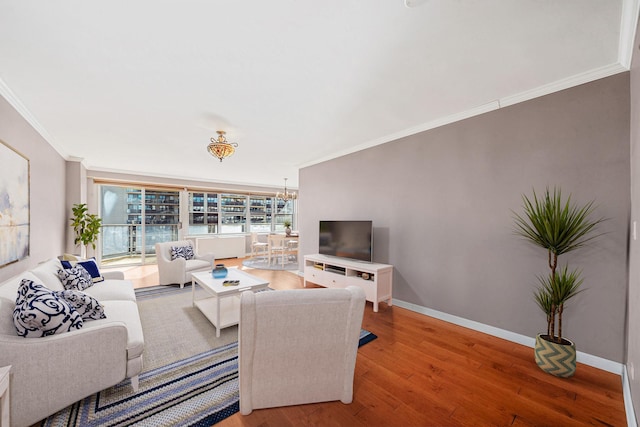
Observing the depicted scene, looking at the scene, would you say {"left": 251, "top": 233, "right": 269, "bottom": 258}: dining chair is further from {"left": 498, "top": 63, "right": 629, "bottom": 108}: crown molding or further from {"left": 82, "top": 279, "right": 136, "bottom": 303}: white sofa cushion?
{"left": 498, "top": 63, "right": 629, "bottom": 108}: crown molding

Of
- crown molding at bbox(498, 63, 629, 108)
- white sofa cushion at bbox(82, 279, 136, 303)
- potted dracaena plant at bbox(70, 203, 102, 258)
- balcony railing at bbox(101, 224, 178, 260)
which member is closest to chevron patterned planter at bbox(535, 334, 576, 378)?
crown molding at bbox(498, 63, 629, 108)

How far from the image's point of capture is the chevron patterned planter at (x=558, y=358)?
1.94 m

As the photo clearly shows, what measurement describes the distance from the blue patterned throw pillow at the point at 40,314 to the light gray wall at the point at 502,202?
3.33 meters

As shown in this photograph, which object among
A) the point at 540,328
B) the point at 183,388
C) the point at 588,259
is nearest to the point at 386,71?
the point at 588,259

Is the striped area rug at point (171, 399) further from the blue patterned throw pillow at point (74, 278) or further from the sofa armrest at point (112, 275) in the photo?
the sofa armrest at point (112, 275)

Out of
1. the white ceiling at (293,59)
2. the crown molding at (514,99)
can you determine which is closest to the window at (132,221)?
the white ceiling at (293,59)

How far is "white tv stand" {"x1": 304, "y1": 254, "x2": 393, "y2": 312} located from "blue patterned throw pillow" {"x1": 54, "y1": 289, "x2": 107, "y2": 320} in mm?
2615

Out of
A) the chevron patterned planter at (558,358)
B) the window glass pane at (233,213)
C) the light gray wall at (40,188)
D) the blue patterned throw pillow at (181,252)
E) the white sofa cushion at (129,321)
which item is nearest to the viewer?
the white sofa cushion at (129,321)

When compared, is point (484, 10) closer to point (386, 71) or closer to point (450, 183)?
point (386, 71)

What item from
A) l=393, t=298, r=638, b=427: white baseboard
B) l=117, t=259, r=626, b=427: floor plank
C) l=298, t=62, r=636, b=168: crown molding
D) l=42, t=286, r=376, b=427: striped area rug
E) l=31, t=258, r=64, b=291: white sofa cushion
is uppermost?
l=298, t=62, r=636, b=168: crown molding

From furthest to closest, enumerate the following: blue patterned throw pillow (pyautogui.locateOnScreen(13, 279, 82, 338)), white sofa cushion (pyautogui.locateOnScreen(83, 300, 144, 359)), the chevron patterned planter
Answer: the chevron patterned planter < white sofa cushion (pyautogui.locateOnScreen(83, 300, 144, 359)) < blue patterned throw pillow (pyautogui.locateOnScreen(13, 279, 82, 338))

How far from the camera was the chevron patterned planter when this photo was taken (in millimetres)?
1944

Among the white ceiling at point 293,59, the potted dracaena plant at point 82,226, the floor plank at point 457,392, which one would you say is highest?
the white ceiling at point 293,59

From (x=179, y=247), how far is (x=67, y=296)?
9.39ft
